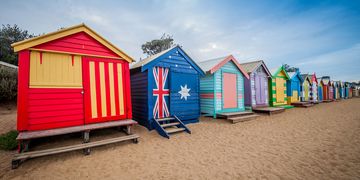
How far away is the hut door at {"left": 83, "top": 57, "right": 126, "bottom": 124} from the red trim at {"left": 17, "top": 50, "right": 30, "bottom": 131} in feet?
4.71

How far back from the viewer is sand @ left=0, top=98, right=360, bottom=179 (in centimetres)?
324

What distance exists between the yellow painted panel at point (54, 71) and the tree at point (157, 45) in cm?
2915

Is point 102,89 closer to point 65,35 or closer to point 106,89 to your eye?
point 106,89

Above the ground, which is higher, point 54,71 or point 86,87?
point 54,71

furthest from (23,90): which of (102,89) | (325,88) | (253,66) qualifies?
(325,88)

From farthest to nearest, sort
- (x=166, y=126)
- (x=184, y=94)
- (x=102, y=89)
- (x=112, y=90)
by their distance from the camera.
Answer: (x=184, y=94) → (x=166, y=126) → (x=112, y=90) → (x=102, y=89)

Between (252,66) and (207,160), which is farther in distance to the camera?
(252,66)

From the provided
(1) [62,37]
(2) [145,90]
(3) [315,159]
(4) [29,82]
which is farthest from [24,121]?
(3) [315,159]

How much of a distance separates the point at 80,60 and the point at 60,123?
2204mm

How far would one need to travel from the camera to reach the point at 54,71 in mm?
4672

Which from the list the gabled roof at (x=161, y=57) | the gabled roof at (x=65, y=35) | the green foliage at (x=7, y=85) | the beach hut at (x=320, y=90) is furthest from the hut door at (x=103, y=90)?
the beach hut at (x=320, y=90)

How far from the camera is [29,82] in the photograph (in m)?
4.28

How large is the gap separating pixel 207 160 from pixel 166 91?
13.5 ft

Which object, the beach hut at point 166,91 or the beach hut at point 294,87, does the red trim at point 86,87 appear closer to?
the beach hut at point 166,91
